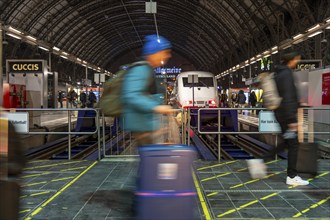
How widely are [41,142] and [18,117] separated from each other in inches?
300

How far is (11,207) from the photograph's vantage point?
8.33 feet

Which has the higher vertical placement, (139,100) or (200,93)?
(200,93)

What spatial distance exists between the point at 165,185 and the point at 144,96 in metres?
0.86

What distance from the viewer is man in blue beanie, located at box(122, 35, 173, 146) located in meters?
3.52

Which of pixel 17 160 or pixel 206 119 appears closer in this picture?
pixel 17 160

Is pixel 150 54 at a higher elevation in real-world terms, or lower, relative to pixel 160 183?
higher

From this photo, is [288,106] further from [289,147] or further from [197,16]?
[197,16]

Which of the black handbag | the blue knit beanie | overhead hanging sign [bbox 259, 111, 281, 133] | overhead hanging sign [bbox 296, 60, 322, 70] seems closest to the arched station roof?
overhead hanging sign [bbox 296, 60, 322, 70]

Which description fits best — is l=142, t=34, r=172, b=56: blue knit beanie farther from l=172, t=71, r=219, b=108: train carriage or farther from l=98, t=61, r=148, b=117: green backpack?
l=172, t=71, r=219, b=108: train carriage

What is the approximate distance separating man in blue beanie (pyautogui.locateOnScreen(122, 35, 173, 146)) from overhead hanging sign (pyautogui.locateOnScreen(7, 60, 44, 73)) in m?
17.1

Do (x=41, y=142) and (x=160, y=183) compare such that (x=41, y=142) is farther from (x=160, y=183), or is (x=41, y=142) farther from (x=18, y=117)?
(x=160, y=183)

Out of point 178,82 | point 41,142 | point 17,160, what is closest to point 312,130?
point 17,160

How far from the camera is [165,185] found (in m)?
3.20

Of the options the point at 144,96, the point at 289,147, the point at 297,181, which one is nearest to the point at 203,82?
the point at 297,181
